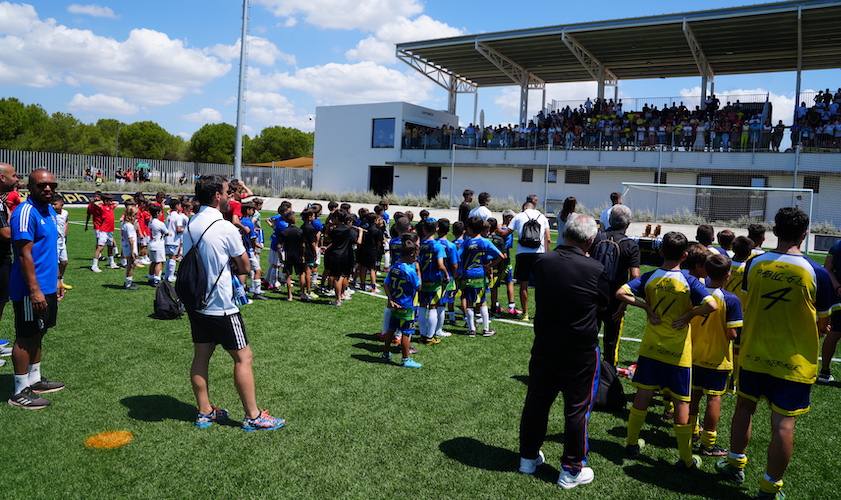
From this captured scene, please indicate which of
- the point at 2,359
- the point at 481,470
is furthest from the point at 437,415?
the point at 2,359

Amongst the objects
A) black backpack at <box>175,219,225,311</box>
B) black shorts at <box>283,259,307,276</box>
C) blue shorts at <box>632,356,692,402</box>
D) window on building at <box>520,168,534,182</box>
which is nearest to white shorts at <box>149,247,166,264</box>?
black shorts at <box>283,259,307,276</box>

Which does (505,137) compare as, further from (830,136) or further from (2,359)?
(2,359)

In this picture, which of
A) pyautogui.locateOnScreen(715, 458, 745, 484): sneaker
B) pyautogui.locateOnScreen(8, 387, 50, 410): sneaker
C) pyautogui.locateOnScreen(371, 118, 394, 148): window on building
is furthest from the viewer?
pyautogui.locateOnScreen(371, 118, 394, 148): window on building

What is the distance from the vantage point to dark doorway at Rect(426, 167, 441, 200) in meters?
38.8

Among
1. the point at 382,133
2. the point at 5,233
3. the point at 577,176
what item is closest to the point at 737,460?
the point at 5,233

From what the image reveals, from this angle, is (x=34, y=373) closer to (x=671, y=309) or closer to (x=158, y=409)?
(x=158, y=409)

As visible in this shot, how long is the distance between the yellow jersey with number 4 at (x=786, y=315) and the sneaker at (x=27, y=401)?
562 centimetres

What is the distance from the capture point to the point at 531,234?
876 cm

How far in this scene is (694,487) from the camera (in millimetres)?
4234

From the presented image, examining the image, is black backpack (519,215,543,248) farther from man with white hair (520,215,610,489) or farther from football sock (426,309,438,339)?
man with white hair (520,215,610,489)

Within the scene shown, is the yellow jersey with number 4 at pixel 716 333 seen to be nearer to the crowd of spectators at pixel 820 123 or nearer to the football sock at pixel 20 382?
the football sock at pixel 20 382

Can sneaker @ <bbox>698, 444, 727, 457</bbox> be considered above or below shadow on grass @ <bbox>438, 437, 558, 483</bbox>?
above

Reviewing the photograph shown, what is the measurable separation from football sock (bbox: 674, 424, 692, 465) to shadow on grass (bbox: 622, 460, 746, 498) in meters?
0.13

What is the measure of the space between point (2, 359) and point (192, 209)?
5.73m
